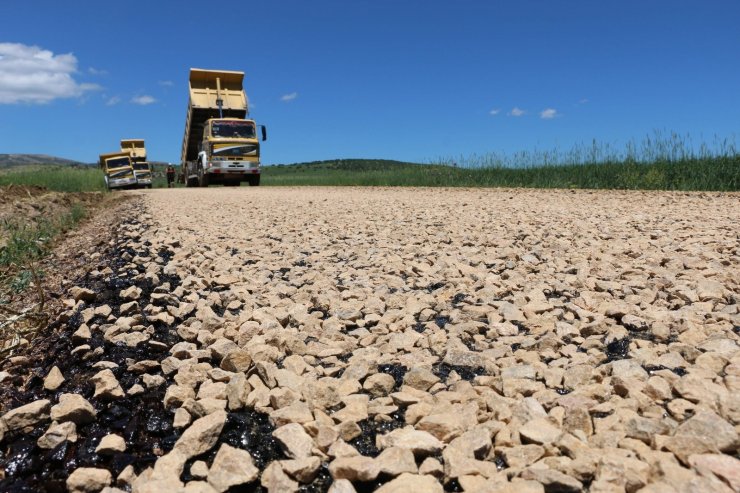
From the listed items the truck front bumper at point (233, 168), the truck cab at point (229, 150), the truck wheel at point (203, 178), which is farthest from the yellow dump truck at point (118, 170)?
the truck front bumper at point (233, 168)

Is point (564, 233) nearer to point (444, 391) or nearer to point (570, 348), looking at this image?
point (570, 348)

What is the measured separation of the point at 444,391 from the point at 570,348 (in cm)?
62

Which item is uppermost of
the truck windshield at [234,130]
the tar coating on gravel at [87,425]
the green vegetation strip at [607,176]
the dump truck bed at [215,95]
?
the dump truck bed at [215,95]

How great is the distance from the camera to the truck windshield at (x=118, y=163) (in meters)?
23.5

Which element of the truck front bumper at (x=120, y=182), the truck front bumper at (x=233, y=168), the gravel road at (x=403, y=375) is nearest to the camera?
the gravel road at (x=403, y=375)

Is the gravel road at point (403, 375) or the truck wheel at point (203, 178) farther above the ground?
the truck wheel at point (203, 178)

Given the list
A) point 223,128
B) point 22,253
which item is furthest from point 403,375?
point 223,128

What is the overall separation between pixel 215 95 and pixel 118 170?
7972 mm

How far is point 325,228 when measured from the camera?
17.5 feet

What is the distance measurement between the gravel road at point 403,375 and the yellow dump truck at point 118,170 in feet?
71.9

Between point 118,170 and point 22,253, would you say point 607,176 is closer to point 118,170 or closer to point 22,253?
point 22,253

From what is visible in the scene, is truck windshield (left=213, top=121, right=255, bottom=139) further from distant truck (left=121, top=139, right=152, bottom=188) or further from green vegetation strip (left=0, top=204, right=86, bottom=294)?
distant truck (left=121, top=139, right=152, bottom=188)

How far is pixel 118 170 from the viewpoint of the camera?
23391 mm

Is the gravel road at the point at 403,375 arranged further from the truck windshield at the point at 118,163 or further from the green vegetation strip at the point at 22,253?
the truck windshield at the point at 118,163
